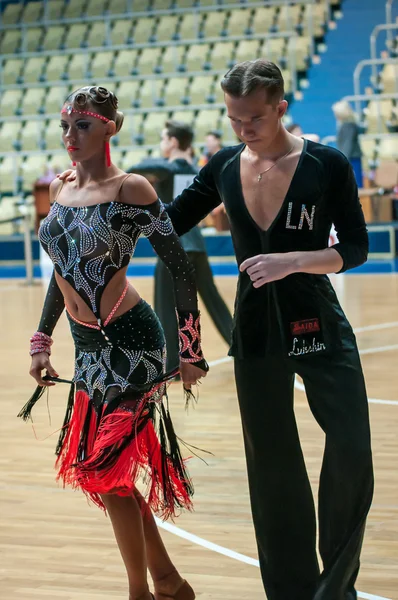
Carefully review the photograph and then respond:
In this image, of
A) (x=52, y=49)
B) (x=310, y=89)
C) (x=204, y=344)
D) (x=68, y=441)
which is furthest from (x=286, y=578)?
(x=52, y=49)

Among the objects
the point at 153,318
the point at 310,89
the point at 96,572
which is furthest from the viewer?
the point at 310,89

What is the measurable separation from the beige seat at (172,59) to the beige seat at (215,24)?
0.56 m

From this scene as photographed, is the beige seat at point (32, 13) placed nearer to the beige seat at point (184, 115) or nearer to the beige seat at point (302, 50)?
the beige seat at point (184, 115)

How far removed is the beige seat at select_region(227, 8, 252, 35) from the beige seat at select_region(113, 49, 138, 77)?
1.90 meters

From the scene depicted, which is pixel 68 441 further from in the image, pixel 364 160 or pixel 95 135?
pixel 364 160

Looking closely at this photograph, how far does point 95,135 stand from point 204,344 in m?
6.07

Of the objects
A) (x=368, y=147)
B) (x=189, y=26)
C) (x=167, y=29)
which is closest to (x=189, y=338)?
(x=368, y=147)

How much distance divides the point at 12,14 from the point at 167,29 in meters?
3.97

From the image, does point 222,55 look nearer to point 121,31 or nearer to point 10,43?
point 121,31

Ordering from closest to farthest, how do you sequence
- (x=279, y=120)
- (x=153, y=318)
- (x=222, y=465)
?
1. (x=279, y=120)
2. (x=153, y=318)
3. (x=222, y=465)

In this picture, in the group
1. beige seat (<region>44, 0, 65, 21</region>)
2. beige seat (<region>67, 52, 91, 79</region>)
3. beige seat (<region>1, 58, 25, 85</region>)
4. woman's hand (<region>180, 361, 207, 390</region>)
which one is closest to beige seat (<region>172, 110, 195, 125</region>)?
beige seat (<region>67, 52, 91, 79</region>)

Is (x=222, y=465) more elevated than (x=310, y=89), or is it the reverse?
(x=310, y=89)

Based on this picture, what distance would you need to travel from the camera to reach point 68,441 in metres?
3.15

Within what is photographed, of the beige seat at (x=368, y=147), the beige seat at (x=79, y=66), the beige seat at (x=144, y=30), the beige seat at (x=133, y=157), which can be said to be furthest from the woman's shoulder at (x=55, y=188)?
the beige seat at (x=144, y=30)
